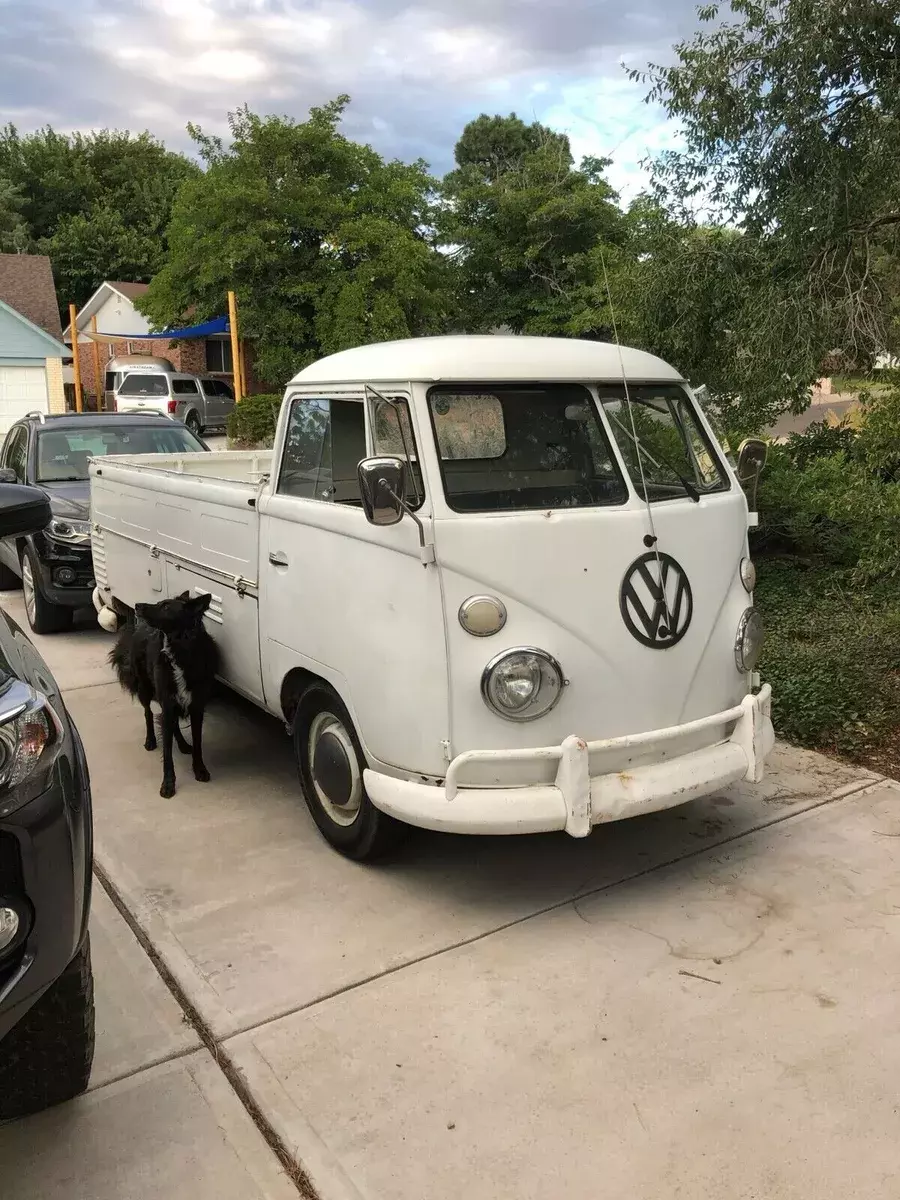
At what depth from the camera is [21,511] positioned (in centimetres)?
288

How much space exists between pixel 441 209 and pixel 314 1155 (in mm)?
28372

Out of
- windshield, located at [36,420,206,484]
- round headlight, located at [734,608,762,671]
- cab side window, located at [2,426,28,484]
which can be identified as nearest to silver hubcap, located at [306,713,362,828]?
round headlight, located at [734,608,762,671]

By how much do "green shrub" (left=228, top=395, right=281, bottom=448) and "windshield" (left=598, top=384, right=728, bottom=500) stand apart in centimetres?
1552

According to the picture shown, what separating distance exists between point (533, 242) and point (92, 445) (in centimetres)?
2207

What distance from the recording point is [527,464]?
3.78 meters

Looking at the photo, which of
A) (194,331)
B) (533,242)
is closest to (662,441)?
(533,242)

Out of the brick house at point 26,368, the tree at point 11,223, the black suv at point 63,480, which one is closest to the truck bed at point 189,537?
the black suv at point 63,480

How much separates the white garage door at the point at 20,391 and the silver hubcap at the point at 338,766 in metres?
26.7

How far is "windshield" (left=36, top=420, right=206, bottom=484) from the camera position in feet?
28.4

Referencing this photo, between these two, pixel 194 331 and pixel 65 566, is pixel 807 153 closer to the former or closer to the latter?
pixel 65 566

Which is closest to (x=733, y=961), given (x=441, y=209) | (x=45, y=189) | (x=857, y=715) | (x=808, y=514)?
(x=857, y=715)

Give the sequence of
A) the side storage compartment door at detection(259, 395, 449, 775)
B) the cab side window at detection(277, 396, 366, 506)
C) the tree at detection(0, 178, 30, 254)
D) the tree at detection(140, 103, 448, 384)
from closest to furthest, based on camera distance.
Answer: the side storage compartment door at detection(259, 395, 449, 775) < the cab side window at detection(277, 396, 366, 506) < the tree at detection(140, 103, 448, 384) < the tree at detection(0, 178, 30, 254)

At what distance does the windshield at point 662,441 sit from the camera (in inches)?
152

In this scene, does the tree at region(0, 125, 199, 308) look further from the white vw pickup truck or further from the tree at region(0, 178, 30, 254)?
the white vw pickup truck
